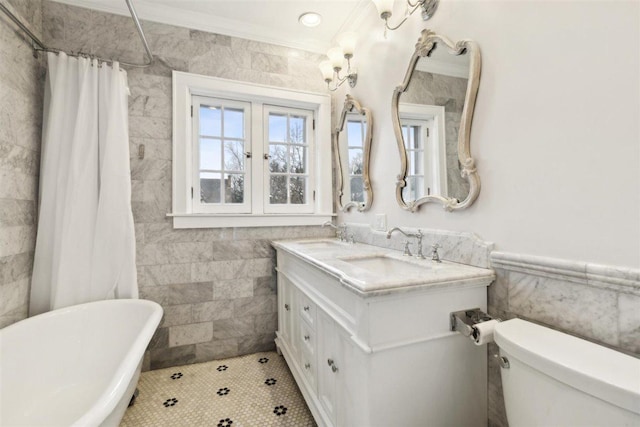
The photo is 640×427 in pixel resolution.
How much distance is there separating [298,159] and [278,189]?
0.33m

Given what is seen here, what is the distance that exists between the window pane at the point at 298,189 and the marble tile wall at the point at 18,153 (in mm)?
1724

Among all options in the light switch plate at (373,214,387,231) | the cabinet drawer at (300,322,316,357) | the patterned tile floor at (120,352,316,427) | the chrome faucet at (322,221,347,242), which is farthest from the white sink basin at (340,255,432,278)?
the patterned tile floor at (120,352,316,427)

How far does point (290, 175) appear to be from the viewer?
2512mm

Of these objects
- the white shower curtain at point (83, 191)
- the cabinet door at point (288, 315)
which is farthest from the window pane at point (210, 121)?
the cabinet door at point (288, 315)

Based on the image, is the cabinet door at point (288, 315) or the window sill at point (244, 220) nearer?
the cabinet door at point (288, 315)

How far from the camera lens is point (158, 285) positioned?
208 centimetres

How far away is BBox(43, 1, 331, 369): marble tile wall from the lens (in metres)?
2.02

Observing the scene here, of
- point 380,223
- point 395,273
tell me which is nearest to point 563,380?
point 395,273

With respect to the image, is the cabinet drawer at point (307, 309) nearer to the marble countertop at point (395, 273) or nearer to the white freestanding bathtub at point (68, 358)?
the marble countertop at point (395, 273)

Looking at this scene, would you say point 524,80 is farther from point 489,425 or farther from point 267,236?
point 267,236

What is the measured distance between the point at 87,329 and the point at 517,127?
8.12 feet

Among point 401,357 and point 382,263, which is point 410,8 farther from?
point 401,357

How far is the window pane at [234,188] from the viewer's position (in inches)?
91.9

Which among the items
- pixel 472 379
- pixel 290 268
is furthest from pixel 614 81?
pixel 290 268
